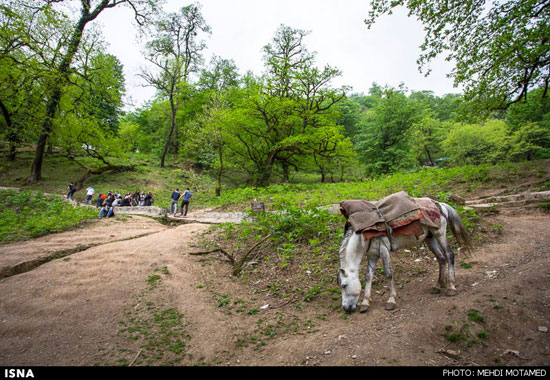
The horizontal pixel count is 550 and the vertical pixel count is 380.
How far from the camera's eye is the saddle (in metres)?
3.70

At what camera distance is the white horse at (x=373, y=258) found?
142 inches

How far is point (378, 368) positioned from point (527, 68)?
13087 millimetres

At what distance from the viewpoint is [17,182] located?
697 inches

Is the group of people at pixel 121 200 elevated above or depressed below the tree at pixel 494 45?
below

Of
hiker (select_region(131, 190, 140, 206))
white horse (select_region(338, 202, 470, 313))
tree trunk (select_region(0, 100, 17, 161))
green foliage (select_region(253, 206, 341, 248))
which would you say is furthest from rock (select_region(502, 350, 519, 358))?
hiker (select_region(131, 190, 140, 206))

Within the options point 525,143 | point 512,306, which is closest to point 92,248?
point 512,306

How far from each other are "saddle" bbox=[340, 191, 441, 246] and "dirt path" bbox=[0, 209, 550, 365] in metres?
1.16

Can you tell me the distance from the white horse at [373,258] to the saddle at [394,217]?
0.45 feet

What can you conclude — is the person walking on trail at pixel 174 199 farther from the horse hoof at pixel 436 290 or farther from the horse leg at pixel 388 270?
the horse hoof at pixel 436 290

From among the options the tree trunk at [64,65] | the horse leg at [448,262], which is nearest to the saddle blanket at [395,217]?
the horse leg at [448,262]

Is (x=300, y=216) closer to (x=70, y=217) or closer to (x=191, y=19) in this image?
(x=70, y=217)

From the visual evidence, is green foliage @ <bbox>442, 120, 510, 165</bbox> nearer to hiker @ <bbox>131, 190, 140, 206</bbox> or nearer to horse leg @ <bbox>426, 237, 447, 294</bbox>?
horse leg @ <bbox>426, 237, 447, 294</bbox>

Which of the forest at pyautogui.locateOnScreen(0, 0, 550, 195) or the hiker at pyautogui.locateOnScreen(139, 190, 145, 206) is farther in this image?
the hiker at pyautogui.locateOnScreen(139, 190, 145, 206)

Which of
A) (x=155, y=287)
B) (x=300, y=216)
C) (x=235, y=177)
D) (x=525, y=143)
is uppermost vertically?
(x=525, y=143)
